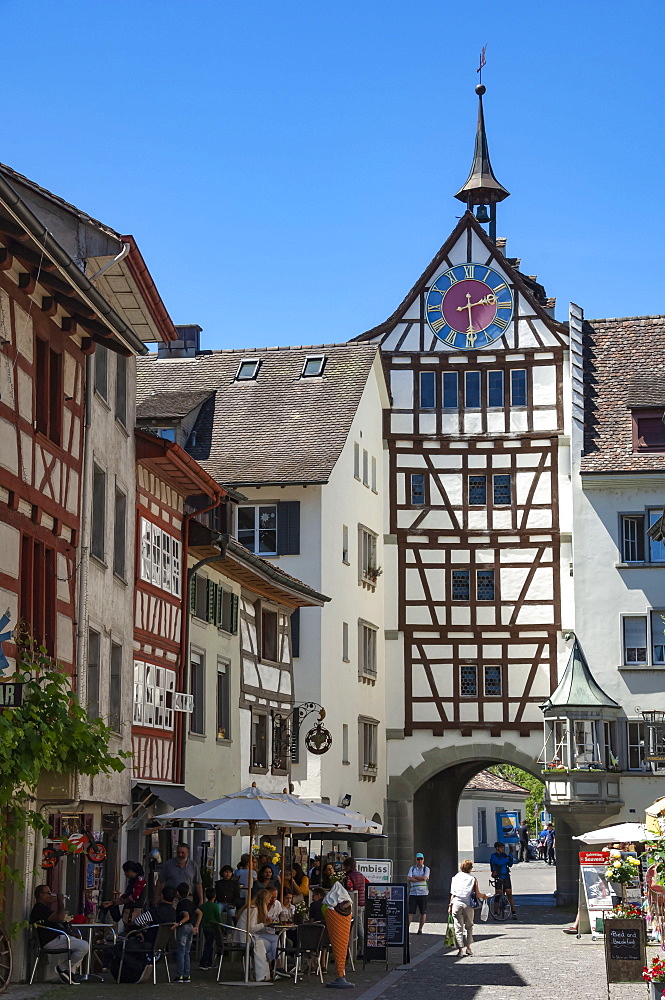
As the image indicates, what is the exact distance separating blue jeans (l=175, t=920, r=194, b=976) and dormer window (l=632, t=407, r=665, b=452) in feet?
90.9

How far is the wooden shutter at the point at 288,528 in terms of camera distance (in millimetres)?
40438

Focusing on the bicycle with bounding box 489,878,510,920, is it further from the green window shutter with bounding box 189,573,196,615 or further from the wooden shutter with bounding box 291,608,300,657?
the green window shutter with bounding box 189,573,196,615

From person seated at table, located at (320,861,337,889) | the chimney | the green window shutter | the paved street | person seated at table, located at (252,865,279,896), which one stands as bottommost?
the paved street

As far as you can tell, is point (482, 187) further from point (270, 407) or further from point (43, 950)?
point (43, 950)

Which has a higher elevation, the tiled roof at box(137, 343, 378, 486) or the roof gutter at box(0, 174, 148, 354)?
the tiled roof at box(137, 343, 378, 486)

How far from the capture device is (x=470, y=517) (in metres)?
46.5

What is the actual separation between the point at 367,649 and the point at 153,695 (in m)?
18.9

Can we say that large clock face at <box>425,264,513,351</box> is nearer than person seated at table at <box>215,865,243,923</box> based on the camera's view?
No

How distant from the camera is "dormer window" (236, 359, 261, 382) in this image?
46562 millimetres

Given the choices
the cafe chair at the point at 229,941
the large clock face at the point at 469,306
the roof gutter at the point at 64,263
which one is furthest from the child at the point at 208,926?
the large clock face at the point at 469,306

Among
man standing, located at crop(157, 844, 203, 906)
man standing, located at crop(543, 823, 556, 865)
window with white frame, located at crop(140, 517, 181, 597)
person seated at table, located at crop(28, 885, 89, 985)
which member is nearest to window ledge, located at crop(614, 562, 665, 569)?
window with white frame, located at crop(140, 517, 181, 597)

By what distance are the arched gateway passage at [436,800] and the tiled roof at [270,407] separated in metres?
9.93

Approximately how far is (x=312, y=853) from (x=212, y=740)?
1013 centimetres

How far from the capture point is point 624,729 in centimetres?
4312
